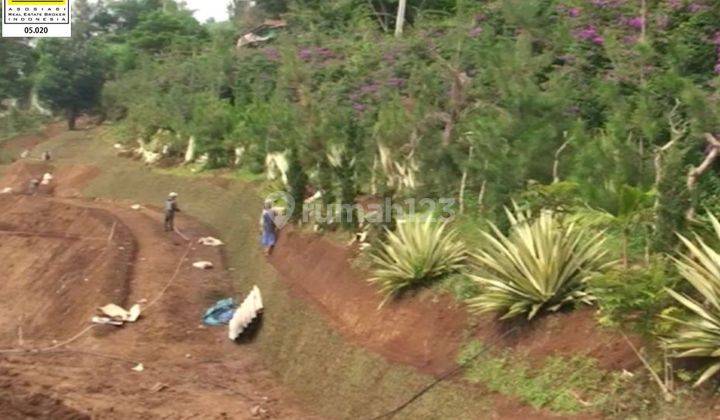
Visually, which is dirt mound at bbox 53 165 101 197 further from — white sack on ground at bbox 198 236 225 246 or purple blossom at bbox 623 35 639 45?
purple blossom at bbox 623 35 639 45

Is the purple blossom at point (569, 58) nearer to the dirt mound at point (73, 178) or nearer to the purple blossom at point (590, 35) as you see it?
the purple blossom at point (590, 35)

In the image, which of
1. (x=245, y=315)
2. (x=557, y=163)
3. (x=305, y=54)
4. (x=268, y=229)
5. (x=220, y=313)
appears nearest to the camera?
(x=557, y=163)

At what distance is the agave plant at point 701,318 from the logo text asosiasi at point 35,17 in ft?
39.2

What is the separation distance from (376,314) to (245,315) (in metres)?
4.32

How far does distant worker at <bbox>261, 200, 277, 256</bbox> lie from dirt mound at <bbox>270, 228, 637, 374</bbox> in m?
2.72

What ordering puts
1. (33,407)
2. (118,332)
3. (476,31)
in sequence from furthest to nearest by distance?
1. (476,31)
2. (118,332)
3. (33,407)

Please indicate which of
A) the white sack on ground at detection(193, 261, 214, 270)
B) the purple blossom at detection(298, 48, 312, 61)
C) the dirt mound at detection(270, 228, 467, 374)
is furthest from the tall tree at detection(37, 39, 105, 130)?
the dirt mound at detection(270, 228, 467, 374)

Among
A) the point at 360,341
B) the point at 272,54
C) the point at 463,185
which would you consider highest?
the point at 272,54

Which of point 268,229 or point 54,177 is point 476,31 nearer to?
point 268,229

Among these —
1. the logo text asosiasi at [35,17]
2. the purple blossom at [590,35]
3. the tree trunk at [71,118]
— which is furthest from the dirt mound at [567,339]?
the tree trunk at [71,118]

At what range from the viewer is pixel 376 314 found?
1214 centimetres

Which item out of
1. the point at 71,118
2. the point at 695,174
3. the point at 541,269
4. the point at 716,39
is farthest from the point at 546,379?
the point at 71,118

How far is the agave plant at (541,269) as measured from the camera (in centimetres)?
927

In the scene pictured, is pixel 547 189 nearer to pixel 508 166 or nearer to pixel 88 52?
pixel 508 166
